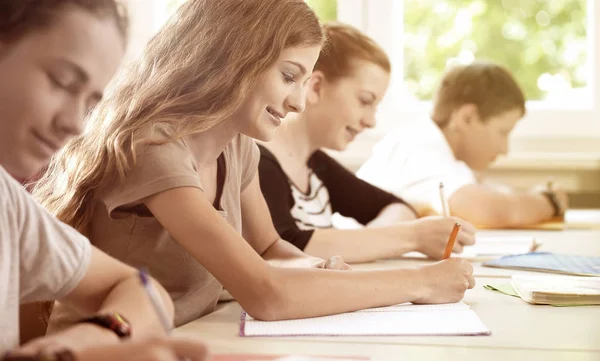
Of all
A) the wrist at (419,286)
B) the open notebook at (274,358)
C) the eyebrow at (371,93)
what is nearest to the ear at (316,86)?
the eyebrow at (371,93)

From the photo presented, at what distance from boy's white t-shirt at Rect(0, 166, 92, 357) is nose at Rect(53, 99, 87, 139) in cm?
9

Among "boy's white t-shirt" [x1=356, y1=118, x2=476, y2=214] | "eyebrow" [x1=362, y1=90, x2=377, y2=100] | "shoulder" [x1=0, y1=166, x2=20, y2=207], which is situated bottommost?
"boy's white t-shirt" [x1=356, y1=118, x2=476, y2=214]

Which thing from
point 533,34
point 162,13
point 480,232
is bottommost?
point 480,232

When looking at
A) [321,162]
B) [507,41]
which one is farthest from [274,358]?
[507,41]

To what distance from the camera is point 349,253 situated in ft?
5.93

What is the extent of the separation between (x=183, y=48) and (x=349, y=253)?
69cm

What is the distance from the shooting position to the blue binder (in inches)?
63.7

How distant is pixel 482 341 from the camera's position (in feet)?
3.35

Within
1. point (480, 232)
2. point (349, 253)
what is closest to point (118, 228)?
point (349, 253)

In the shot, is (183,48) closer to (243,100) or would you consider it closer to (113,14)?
(243,100)

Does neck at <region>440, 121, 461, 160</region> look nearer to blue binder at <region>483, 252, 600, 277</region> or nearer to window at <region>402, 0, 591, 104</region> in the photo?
window at <region>402, 0, 591, 104</region>

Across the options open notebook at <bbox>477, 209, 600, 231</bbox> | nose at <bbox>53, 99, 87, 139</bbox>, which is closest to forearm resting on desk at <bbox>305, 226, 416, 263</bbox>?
open notebook at <bbox>477, 209, 600, 231</bbox>

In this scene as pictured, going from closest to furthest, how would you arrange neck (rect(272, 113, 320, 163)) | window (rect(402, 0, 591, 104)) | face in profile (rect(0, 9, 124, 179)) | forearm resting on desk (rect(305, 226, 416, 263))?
face in profile (rect(0, 9, 124, 179))
forearm resting on desk (rect(305, 226, 416, 263))
neck (rect(272, 113, 320, 163))
window (rect(402, 0, 591, 104))

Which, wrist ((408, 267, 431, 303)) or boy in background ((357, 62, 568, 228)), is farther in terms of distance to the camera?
boy in background ((357, 62, 568, 228))
